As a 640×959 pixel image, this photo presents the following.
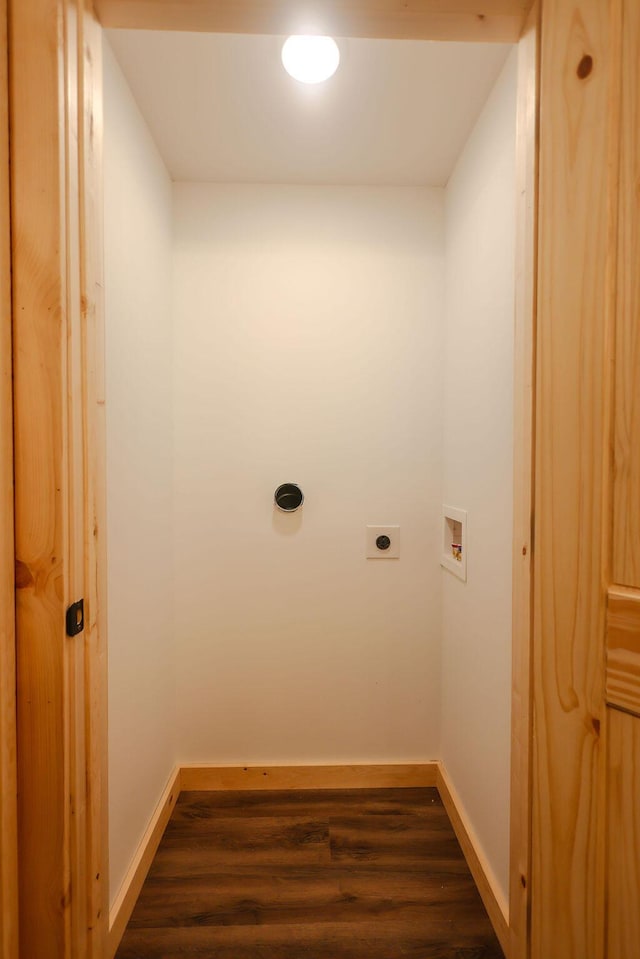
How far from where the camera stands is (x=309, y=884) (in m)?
1.46

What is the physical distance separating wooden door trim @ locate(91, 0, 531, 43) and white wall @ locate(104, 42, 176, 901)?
1.38 ft

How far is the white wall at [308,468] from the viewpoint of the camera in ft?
6.18

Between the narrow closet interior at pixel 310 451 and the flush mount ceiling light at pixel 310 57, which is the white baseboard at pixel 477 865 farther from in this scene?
the flush mount ceiling light at pixel 310 57

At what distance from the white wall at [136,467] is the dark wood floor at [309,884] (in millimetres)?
205

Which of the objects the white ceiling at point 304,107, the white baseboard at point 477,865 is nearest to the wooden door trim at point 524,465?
the white baseboard at point 477,865

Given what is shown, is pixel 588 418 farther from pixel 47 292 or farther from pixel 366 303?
pixel 366 303

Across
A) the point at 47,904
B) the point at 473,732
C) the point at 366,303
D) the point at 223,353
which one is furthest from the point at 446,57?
the point at 47,904

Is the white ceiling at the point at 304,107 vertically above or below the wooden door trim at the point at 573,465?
above

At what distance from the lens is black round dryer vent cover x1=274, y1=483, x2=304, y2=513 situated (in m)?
1.89

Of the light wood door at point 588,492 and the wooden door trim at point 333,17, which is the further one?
the wooden door trim at point 333,17

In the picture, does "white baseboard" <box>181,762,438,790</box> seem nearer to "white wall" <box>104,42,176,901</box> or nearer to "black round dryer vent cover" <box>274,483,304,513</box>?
"white wall" <box>104,42,176,901</box>

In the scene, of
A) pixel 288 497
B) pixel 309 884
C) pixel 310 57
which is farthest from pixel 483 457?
pixel 309 884

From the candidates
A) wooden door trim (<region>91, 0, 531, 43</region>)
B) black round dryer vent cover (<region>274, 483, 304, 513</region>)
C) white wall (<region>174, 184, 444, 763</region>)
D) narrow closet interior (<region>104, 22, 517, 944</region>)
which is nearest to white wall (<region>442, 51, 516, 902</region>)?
narrow closet interior (<region>104, 22, 517, 944</region>)

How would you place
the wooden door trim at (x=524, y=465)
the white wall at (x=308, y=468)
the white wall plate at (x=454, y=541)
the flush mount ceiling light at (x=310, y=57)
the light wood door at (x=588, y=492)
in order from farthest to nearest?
the white wall at (x=308, y=468), the white wall plate at (x=454, y=541), the flush mount ceiling light at (x=310, y=57), the wooden door trim at (x=524, y=465), the light wood door at (x=588, y=492)
